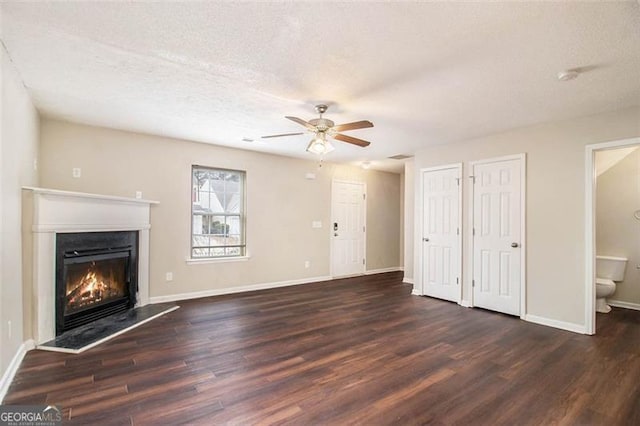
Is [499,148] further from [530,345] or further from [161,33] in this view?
[161,33]

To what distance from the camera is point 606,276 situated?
4.80 m

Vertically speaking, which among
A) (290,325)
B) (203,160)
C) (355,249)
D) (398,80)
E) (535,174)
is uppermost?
(398,80)

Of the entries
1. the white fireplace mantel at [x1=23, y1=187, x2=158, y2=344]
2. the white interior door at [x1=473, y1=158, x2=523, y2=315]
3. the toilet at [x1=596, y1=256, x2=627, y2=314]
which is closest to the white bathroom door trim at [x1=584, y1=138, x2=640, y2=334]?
the white interior door at [x1=473, y1=158, x2=523, y2=315]

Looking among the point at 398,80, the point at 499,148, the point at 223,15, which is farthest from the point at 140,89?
the point at 499,148

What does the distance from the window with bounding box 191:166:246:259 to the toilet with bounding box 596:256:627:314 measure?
5.59 m

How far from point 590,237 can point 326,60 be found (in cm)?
362

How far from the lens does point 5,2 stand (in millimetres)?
1884

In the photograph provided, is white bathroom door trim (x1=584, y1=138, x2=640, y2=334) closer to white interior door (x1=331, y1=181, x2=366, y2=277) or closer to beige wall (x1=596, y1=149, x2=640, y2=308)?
beige wall (x1=596, y1=149, x2=640, y2=308)

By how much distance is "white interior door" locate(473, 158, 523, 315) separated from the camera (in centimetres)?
430

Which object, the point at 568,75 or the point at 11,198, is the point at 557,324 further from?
the point at 11,198

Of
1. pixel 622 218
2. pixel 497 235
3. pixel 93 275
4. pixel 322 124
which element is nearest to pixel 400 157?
pixel 497 235

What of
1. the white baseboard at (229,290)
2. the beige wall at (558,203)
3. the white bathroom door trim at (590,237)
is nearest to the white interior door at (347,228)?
the white baseboard at (229,290)

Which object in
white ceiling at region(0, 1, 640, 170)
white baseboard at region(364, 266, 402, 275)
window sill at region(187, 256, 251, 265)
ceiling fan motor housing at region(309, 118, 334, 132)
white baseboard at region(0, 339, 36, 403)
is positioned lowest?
white baseboard at region(364, 266, 402, 275)

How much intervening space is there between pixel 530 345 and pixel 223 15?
4.06 m
